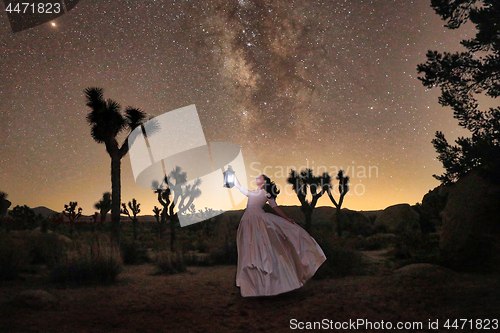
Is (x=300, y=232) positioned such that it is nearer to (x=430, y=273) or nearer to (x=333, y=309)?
(x=333, y=309)

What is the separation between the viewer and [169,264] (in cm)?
1066

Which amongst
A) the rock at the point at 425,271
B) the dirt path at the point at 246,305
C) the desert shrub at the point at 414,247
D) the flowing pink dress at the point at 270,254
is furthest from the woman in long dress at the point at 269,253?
the desert shrub at the point at 414,247

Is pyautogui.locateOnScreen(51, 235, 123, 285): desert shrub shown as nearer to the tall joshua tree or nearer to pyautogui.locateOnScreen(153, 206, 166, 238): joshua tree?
the tall joshua tree

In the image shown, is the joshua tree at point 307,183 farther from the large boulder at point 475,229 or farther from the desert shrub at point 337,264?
the large boulder at point 475,229

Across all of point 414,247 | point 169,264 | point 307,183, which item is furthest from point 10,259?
point 307,183

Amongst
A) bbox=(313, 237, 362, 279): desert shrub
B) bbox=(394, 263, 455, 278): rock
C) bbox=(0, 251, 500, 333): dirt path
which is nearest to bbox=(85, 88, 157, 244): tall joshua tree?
bbox=(0, 251, 500, 333): dirt path

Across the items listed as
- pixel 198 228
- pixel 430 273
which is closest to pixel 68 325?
pixel 430 273

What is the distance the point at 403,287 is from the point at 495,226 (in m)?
3.21

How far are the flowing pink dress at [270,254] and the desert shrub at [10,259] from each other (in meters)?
6.69

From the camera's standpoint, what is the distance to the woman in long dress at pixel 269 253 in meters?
6.04

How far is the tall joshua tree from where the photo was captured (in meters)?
14.2

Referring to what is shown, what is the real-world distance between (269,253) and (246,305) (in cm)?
110

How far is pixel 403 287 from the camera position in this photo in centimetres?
670

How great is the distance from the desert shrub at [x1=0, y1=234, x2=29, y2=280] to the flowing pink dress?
6.69 metres
